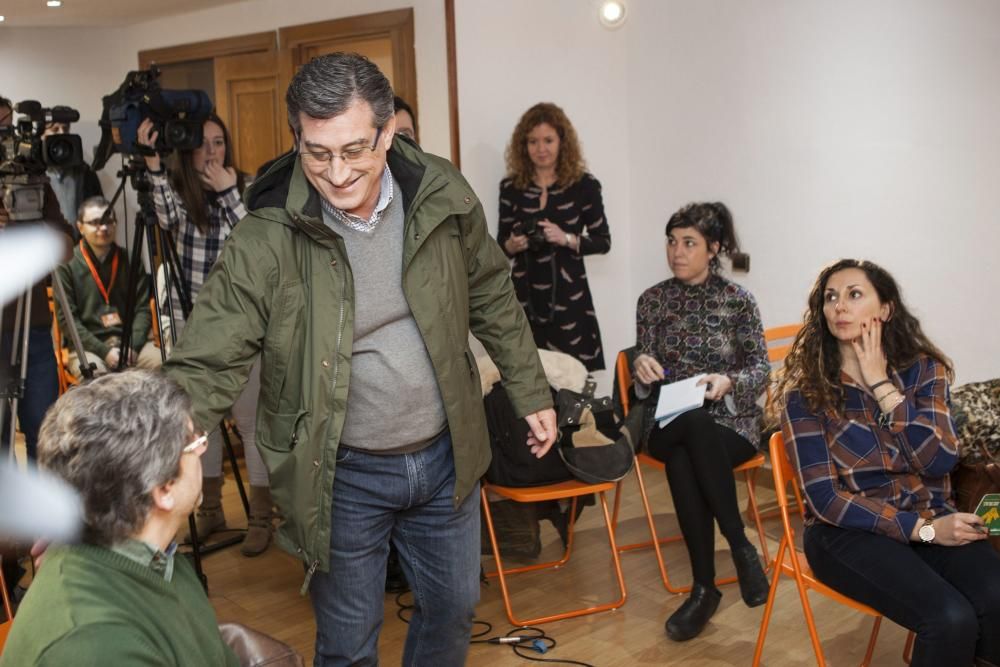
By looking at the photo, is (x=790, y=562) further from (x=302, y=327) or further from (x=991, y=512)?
(x=302, y=327)

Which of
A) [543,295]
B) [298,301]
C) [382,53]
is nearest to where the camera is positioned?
[298,301]

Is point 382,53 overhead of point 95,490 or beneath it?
overhead

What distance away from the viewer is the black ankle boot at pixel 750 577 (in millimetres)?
3088

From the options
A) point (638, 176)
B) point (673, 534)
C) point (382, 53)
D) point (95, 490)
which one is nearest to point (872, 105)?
point (638, 176)

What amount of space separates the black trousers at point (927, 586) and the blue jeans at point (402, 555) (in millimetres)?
893

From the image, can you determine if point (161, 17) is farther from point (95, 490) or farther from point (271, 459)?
point (95, 490)

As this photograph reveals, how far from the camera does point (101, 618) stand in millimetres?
1190

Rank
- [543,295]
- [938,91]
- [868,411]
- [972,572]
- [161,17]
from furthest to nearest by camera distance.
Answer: [161,17] < [543,295] < [938,91] < [868,411] < [972,572]

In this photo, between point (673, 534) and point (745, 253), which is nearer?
point (673, 534)

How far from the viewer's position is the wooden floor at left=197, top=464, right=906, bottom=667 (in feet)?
9.55

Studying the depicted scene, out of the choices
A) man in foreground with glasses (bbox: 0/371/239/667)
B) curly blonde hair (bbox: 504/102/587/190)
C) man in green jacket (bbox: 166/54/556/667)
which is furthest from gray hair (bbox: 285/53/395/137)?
curly blonde hair (bbox: 504/102/587/190)

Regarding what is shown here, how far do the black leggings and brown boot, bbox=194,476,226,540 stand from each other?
68.9 inches

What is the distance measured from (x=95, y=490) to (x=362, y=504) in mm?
760

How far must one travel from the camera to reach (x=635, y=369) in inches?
136
